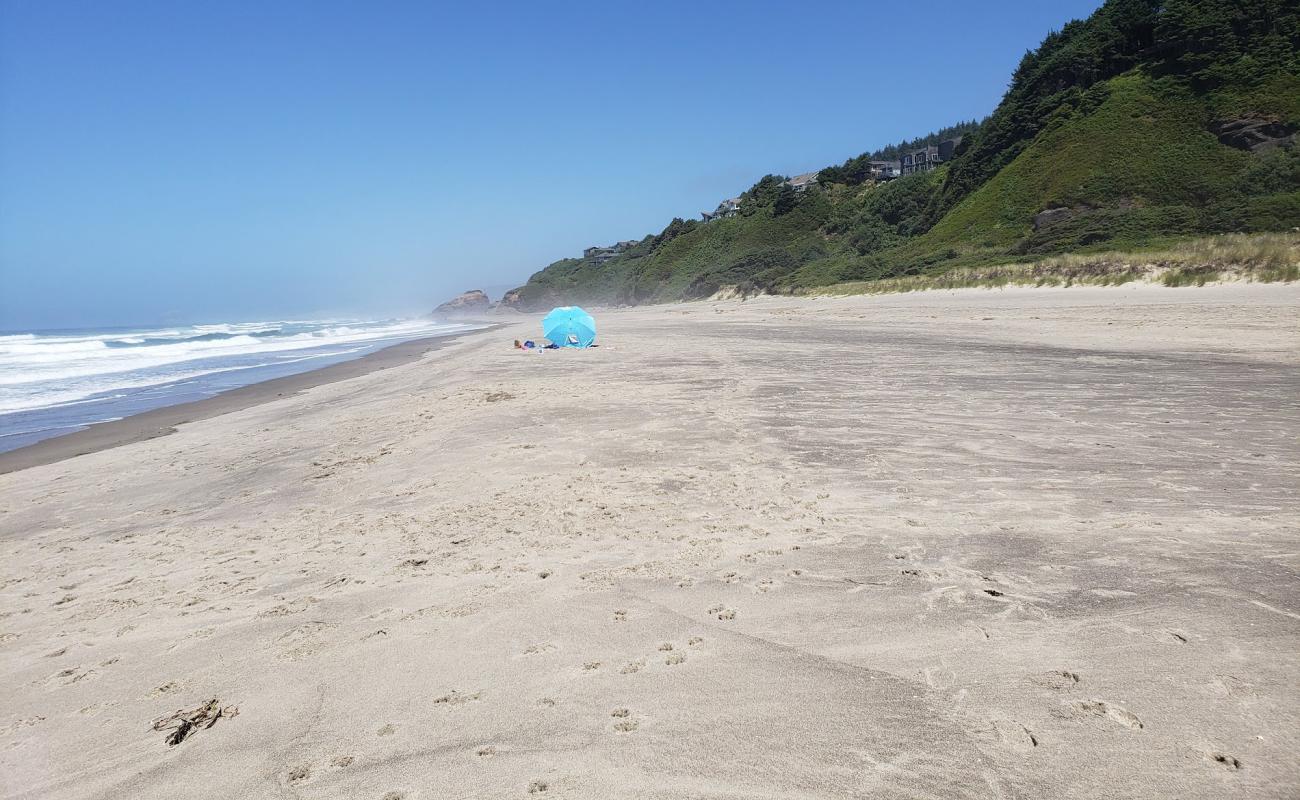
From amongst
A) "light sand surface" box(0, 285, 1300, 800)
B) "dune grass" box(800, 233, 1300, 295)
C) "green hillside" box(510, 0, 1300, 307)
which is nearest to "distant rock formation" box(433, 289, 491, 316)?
"green hillside" box(510, 0, 1300, 307)

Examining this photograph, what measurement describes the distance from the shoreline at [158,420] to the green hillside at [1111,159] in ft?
90.4

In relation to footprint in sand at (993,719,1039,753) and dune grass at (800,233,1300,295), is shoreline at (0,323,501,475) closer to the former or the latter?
footprint in sand at (993,719,1039,753)

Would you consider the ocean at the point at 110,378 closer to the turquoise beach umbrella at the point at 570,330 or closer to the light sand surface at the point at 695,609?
the light sand surface at the point at 695,609

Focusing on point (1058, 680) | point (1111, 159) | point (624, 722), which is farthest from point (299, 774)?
point (1111, 159)

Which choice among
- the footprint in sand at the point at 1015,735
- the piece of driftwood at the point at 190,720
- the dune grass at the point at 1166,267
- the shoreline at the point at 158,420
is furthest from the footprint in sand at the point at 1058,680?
the dune grass at the point at 1166,267

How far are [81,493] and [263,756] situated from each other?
696cm

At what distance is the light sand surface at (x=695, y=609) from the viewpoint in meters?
2.36

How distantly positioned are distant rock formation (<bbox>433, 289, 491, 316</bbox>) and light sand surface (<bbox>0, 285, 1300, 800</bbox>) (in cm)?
11321

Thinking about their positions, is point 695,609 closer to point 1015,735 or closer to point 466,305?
point 1015,735

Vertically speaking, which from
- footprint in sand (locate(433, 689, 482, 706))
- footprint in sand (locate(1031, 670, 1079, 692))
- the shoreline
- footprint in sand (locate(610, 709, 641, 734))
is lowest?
footprint in sand (locate(1031, 670, 1079, 692))

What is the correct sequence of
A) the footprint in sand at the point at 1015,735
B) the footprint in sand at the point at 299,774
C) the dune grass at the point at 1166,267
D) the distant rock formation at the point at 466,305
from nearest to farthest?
the footprint in sand at the point at 1015,735, the footprint in sand at the point at 299,774, the dune grass at the point at 1166,267, the distant rock formation at the point at 466,305

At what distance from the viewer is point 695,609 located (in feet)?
11.6

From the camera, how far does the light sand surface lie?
7.73ft

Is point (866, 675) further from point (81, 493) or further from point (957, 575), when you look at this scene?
point (81, 493)
